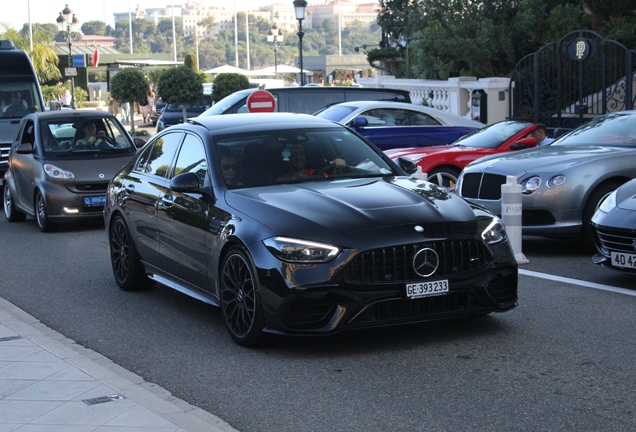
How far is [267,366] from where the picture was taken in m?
6.32

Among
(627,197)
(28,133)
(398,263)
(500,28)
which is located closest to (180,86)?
(500,28)

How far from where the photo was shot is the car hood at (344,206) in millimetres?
6402

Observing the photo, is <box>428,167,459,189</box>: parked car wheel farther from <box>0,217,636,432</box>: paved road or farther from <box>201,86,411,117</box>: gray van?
<box>201,86,411,117</box>: gray van

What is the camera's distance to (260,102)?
1742 cm

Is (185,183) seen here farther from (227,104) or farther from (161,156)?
(227,104)

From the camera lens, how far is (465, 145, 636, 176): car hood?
33.8 feet

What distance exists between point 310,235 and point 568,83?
16361 millimetres

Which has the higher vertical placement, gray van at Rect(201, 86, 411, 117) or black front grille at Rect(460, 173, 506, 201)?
gray van at Rect(201, 86, 411, 117)

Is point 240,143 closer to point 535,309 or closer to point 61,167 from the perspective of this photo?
point 535,309

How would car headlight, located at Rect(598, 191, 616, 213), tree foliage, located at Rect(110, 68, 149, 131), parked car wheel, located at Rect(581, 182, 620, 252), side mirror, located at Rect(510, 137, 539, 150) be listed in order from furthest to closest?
1. tree foliage, located at Rect(110, 68, 149, 131)
2. side mirror, located at Rect(510, 137, 539, 150)
3. parked car wheel, located at Rect(581, 182, 620, 252)
4. car headlight, located at Rect(598, 191, 616, 213)

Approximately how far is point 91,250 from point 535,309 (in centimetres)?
645

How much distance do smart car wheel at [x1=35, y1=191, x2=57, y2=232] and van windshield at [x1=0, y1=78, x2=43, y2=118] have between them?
19.4 ft

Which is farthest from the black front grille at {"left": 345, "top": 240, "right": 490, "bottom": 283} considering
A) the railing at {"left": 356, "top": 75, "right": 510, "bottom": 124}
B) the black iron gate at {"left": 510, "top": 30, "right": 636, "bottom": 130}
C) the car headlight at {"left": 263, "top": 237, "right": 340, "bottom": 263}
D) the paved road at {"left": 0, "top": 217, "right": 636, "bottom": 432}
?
the railing at {"left": 356, "top": 75, "right": 510, "bottom": 124}

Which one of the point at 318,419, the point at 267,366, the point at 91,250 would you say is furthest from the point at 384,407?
the point at 91,250
